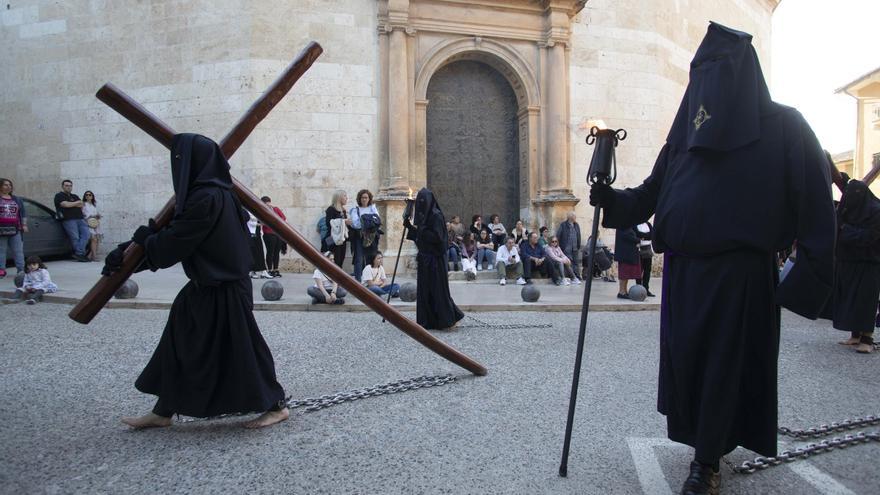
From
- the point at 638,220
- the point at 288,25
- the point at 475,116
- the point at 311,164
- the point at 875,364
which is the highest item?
the point at 288,25

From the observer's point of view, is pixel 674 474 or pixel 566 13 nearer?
pixel 674 474

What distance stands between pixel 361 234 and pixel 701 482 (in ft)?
28.2

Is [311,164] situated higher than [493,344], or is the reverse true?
[311,164]

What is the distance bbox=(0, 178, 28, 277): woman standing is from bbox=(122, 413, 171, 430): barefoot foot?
28.4 ft

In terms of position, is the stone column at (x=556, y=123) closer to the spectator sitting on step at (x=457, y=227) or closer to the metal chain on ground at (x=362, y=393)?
the spectator sitting on step at (x=457, y=227)

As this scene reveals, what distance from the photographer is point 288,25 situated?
41.3ft

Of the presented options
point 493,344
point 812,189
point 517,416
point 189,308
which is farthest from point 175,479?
point 493,344

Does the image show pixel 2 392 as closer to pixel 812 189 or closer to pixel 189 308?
pixel 189 308

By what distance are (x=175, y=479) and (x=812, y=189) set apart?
3.37 metres

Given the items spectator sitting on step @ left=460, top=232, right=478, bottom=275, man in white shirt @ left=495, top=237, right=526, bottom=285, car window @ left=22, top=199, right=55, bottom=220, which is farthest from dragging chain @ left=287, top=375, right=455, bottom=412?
car window @ left=22, top=199, right=55, bottom=220

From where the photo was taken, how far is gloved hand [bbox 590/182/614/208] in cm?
307

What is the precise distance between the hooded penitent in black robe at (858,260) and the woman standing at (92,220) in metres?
14.1

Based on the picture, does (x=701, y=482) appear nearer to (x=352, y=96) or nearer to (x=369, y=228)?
(x=369, y=228)

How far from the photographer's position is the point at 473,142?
14.8 m
